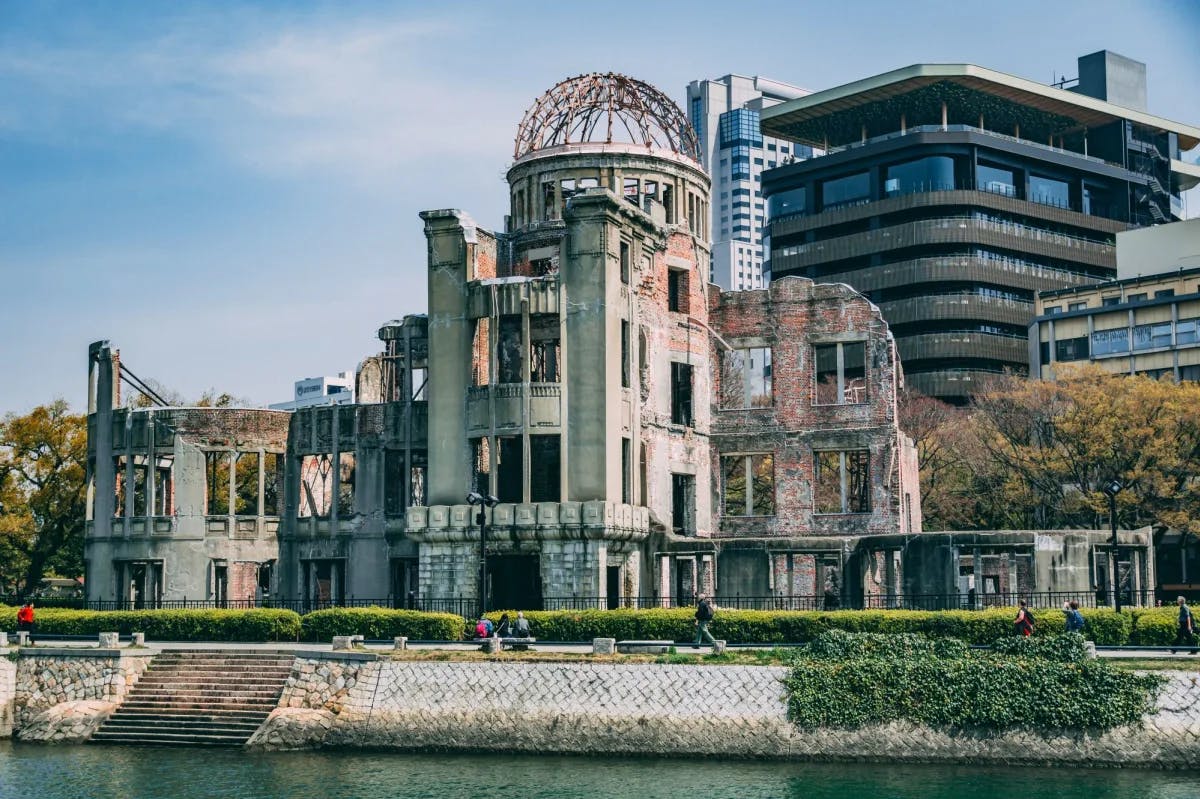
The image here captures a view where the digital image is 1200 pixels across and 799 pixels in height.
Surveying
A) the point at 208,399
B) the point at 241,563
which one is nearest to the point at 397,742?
the point at 241,563

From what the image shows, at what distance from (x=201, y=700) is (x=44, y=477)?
31.9 metres

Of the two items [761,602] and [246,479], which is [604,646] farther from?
[246,479]

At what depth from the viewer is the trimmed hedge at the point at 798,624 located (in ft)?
128

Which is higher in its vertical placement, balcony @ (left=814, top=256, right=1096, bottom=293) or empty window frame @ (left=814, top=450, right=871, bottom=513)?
balcony @ (left=814, top=256, right=1096, bottom=293)

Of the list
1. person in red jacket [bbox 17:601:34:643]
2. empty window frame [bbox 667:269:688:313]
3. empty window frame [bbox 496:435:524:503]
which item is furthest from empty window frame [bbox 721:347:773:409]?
person in red jacket [bbox 17:601:34:643]

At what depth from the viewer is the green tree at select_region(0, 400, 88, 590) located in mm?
68125

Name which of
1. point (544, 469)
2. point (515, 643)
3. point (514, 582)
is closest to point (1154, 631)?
point (515, 643)

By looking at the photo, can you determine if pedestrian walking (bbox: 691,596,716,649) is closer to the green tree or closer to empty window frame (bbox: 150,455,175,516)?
empty window frame (bbox: 150,455,175,516)

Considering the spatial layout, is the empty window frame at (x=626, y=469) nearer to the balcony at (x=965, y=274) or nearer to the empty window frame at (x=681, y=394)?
the empty window frame at (x=681, y=394)

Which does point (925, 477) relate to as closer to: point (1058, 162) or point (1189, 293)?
point (1189, 293)

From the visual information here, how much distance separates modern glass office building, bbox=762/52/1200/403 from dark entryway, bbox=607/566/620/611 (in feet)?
208

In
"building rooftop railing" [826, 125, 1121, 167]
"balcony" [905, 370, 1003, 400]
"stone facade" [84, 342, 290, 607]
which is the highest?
"building rooftop railing" [826, 125, 1121, 167]

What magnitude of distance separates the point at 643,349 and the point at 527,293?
5.69 meters

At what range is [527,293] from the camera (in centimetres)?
5144
